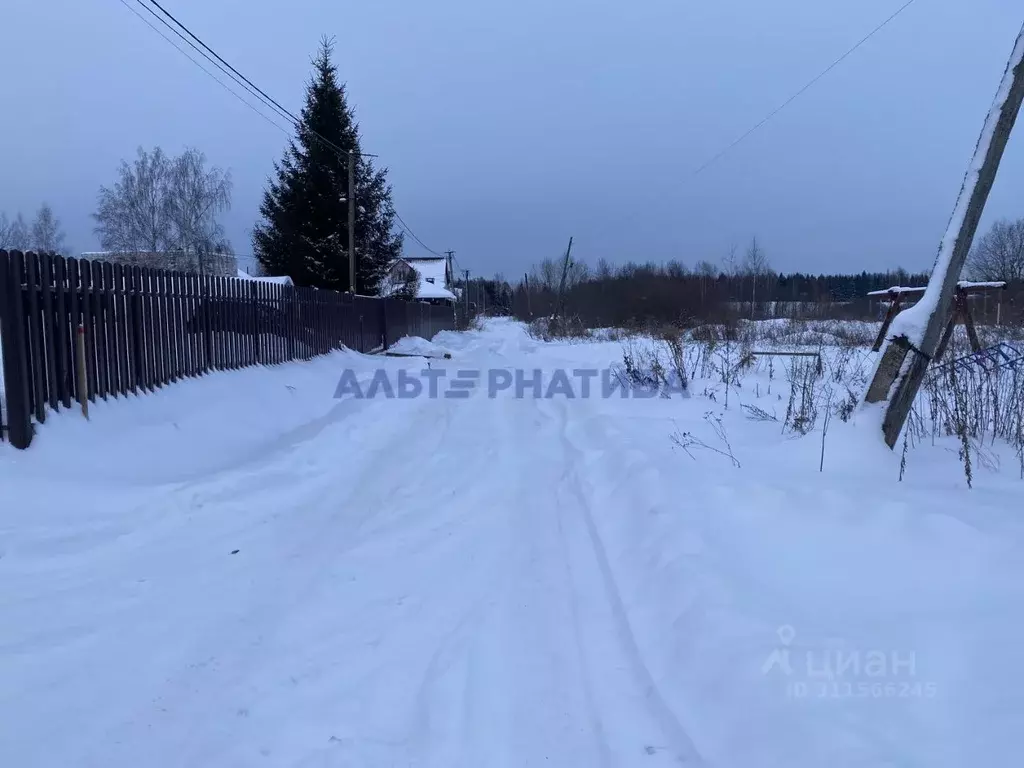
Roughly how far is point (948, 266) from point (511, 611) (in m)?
4.34

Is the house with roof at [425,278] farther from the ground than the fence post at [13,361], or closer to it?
farther from the ground

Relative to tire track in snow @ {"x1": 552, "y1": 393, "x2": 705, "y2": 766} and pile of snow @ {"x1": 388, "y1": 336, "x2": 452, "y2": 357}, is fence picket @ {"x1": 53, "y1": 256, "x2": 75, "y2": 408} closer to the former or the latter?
tire track in snow @ {"x1": 552, "y1": 393, "x2": 705, "y2": 766}

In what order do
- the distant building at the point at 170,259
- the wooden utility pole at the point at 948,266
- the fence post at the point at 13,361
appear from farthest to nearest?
1. the distant building at the point at 170,259
2. the fence post at the point at 13,361
3. the wooden utility pole at the point at 948,266

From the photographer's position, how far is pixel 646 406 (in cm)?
996

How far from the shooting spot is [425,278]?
61.6m

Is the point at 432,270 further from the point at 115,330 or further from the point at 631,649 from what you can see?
the point at 631,649

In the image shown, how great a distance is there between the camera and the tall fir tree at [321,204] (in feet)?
87.8

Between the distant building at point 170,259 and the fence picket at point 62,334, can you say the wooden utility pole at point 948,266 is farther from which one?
the distant building at point 170,259

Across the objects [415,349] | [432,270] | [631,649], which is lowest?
[631,649]

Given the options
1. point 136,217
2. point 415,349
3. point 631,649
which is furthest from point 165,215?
point 631,649

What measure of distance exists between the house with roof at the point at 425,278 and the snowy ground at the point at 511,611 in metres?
25.5

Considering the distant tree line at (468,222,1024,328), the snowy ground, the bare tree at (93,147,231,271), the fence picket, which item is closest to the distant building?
the bare tree at (93,147,231,271)

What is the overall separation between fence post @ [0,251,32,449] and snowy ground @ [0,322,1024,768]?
19 cm

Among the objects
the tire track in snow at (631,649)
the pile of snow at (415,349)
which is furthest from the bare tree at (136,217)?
the tire track in snow at (631,649)
